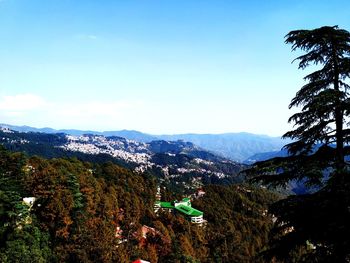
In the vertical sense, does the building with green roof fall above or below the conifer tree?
below

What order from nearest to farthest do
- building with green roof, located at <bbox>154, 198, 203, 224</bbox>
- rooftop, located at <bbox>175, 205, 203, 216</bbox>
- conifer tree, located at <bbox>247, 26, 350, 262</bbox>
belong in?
conifer tree, located at <bbox>247, 26, 350, 262</bbox> < building with green roof, located at <bbox>154, 198, 203, 224</bbox> < rooftop, located at <bbox>175, 205, 203, 216</bbox>

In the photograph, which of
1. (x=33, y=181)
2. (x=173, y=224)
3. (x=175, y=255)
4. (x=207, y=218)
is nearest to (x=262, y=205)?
(x=207, y=218)

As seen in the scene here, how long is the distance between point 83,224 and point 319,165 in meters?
37.5

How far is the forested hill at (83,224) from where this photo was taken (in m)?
36.4

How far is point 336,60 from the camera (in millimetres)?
12086

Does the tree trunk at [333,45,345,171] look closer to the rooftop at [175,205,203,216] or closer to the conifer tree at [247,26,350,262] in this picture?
the conifer tree at [247,26,350,262]

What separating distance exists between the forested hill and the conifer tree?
8901 millimetres

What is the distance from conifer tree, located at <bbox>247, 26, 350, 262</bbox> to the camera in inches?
395

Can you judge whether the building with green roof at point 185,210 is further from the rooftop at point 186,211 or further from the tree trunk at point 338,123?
the tree trunk at point 338,123

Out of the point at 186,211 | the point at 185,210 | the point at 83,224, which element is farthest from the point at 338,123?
the point at 185,210

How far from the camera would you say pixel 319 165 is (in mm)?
10992

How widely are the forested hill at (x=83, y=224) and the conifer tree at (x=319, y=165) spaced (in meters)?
8.90

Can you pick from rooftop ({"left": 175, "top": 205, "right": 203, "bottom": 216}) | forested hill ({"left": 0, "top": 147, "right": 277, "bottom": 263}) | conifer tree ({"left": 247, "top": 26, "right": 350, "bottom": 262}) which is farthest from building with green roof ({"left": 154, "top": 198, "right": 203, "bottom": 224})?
conifer tree ({"left": 247, "top": 26, "right": 350, "bottom": 262})

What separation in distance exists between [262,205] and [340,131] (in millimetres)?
151788
